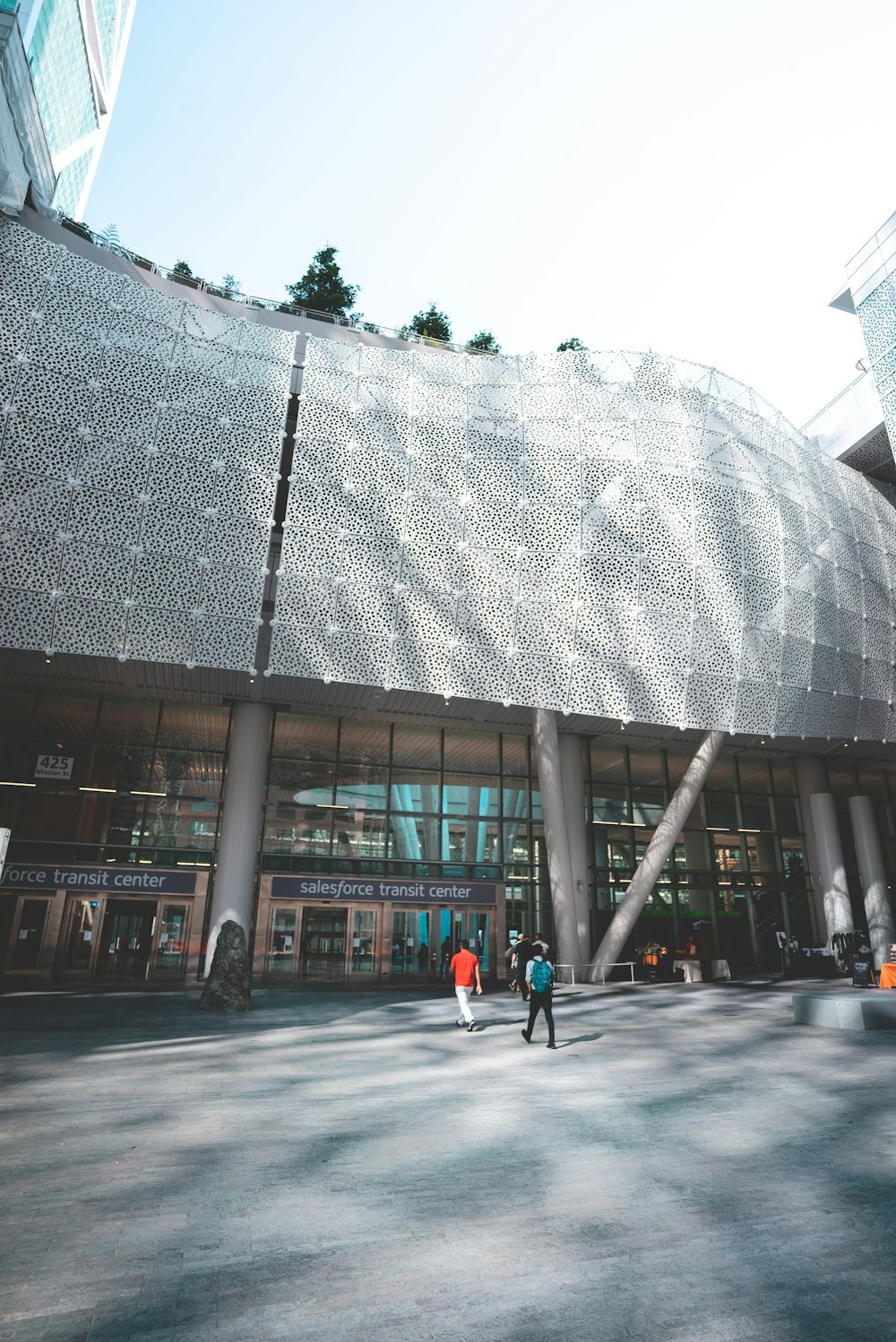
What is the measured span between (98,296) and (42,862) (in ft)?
43.7

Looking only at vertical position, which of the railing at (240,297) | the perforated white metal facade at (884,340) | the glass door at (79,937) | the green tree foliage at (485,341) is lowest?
the glass door at (79,937)

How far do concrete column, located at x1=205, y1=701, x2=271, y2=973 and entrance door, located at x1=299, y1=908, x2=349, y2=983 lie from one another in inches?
72.3

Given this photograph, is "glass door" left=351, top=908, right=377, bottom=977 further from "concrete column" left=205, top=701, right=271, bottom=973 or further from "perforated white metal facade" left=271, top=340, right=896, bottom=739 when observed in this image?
"perforated white metal facade" left=271, top=340, right=896, bottom=739

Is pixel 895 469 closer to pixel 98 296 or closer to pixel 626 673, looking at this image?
pixel 626 673

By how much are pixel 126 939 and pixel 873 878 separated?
78.6ft

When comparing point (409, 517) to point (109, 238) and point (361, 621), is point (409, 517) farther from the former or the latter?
point (109, 238)

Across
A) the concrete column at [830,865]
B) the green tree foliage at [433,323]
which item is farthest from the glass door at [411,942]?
the green tree foliage at [433,323]

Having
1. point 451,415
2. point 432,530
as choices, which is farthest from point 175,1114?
point 451,415

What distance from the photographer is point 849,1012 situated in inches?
463

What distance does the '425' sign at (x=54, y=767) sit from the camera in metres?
20.7

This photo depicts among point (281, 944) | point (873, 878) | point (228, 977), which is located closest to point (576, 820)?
point (281, 944)

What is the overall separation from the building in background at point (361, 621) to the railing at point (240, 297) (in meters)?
0.21

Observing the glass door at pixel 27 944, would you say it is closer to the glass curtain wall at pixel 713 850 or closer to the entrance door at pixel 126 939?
the entrance door at pixel 126 939

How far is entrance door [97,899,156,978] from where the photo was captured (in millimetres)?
19719
